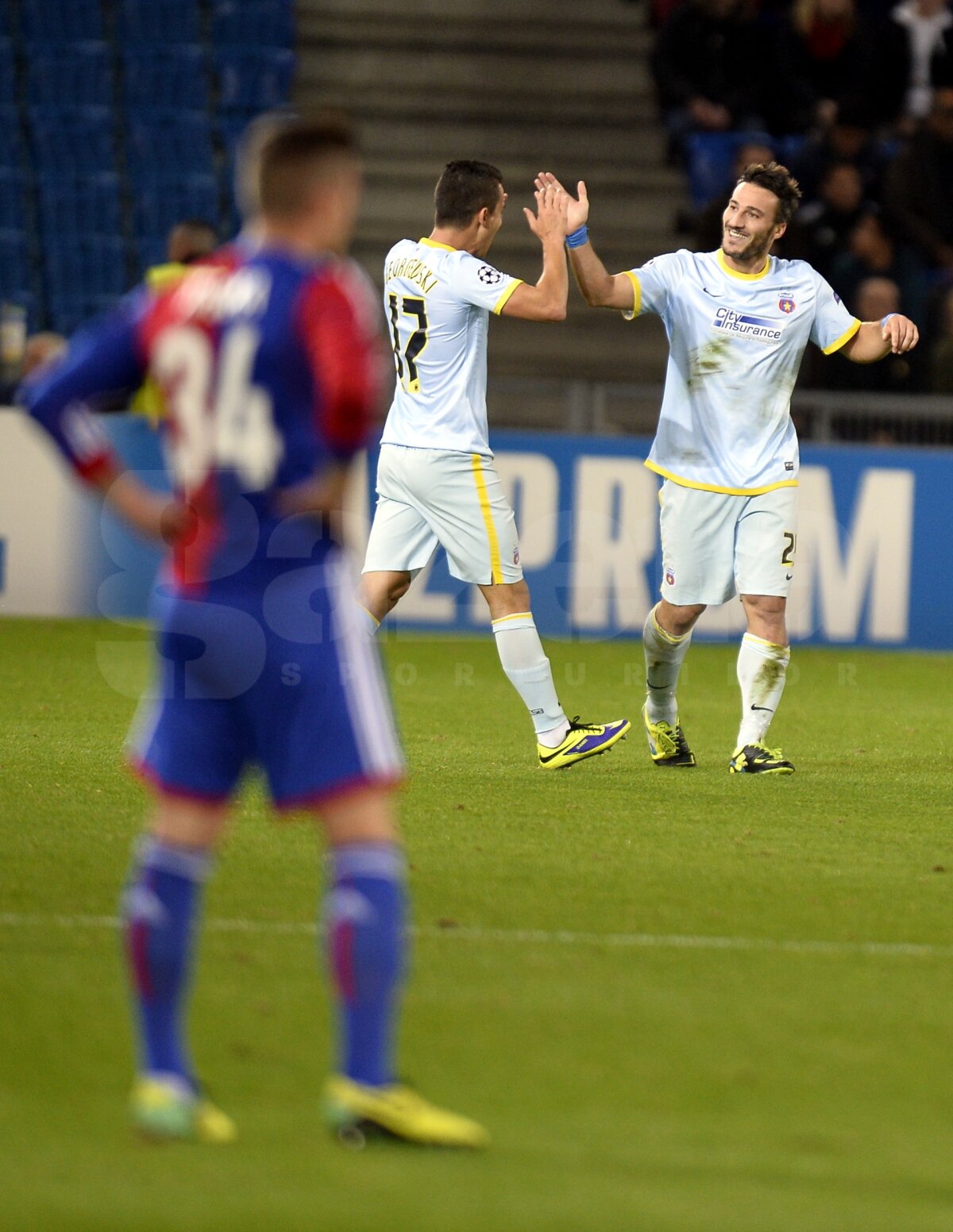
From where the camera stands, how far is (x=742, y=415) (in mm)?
7594

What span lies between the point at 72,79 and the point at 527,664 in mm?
12520

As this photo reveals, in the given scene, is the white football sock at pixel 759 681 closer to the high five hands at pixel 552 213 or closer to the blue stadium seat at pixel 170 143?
the high five hands at pixel 552 213

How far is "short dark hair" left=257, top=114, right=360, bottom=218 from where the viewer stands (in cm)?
336

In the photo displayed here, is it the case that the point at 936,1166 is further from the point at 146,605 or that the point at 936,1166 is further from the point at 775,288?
the point at 146,605

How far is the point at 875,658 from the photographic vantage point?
490 inches

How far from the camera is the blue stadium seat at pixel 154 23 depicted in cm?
1864

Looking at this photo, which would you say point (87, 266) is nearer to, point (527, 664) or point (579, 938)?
point (527, 664)

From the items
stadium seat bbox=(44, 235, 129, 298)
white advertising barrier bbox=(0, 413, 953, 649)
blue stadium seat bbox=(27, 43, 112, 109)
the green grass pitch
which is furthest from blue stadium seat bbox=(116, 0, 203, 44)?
the green grass pitch

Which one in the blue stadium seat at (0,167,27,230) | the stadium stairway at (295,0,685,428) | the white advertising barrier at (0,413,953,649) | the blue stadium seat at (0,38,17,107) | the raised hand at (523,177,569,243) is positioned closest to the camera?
the raised hand at (523,177,569,243)

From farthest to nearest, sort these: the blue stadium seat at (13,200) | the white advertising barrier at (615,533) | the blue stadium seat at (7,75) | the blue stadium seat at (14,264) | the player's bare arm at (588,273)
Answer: the blue stadium seat at (7,75)
the blue stadium seat at (13,200)
the blue stadium seat at (14,264)
the white advertising barrier at (615,533)
the player's bare arm at (588,273)

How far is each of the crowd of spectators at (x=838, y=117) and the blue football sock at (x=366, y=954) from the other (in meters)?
11.8

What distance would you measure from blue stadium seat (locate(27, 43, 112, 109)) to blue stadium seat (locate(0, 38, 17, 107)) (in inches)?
6.1

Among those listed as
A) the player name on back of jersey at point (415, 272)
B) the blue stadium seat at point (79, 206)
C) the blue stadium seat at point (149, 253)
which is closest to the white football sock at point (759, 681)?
the player name on back of jersey at point (415, 272)

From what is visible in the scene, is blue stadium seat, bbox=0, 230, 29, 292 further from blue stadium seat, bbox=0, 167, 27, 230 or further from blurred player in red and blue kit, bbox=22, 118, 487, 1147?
blurred player in red and blue kit, bbox=22, 118, 487, 1147
